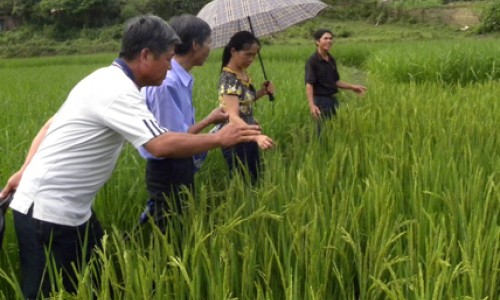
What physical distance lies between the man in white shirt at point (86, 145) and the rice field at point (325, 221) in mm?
150

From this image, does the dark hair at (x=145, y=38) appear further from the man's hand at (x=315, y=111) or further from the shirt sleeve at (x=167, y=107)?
the man's hand at (x=315, y=111)

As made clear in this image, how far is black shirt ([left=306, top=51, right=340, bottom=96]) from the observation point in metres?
4.13

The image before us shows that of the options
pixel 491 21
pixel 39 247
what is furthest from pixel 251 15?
pixel 491 21

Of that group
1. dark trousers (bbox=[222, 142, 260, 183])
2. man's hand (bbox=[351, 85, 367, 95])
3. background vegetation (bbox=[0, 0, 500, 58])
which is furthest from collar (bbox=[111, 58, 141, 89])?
background vegetation (bbox=[0, 0, 500, 58])

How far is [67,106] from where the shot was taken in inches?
61.5

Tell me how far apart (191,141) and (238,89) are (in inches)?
47.3

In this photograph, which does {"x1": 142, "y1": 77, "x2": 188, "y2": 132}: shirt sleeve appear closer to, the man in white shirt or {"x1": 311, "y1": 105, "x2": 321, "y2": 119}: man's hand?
the man in white shirt

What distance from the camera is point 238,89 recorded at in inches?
107

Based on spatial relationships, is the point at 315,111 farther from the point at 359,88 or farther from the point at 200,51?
the point at 200,51

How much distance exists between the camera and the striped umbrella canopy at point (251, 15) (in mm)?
3193

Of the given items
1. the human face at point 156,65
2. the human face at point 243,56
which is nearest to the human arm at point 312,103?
the human face at point 243,56

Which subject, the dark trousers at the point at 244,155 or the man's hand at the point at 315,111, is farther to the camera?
the man's hand at the point at 315,111

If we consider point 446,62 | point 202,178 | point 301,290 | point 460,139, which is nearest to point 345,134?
point 460,139

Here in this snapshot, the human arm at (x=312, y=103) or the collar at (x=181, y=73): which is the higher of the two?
the collar at (x=181, y=73)
